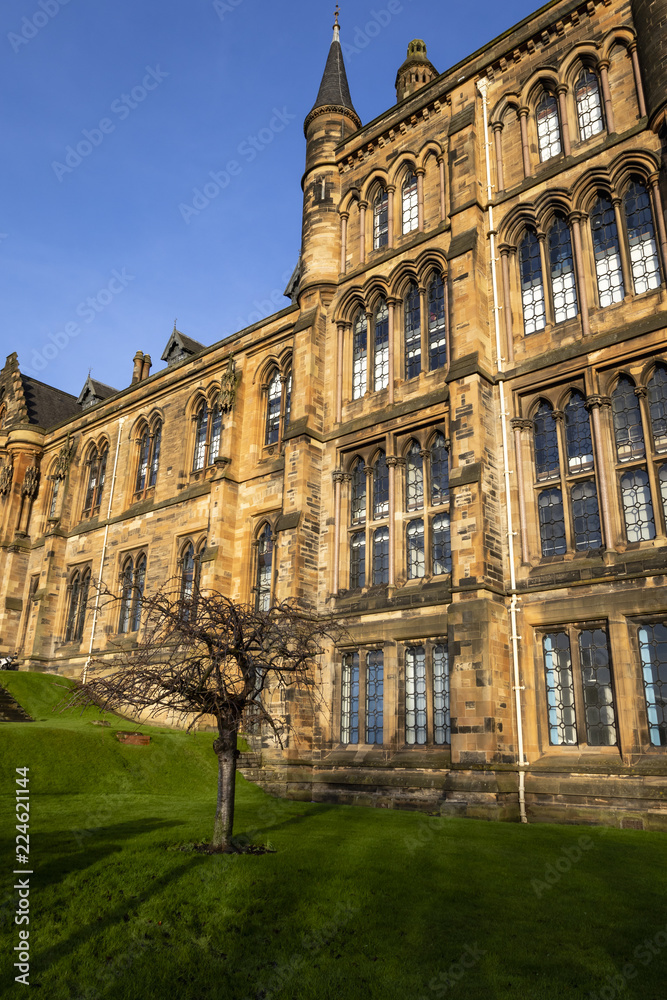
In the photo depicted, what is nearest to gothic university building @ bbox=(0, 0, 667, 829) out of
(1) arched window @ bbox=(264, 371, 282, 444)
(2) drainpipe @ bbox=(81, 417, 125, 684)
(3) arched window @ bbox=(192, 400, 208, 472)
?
→ (1) arched window @ bbox=(264, 371, 282, 444)

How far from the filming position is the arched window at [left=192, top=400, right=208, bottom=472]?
1085 inches

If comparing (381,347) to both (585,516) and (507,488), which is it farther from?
(585,516)

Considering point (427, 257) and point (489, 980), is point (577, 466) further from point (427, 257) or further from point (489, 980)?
point (489, 980)

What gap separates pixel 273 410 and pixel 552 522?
1165 centimetres

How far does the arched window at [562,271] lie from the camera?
57.7ft

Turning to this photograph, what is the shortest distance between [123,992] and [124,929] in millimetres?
1167

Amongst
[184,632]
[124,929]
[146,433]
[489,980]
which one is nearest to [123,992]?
[124,929]

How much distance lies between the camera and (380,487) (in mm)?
20062

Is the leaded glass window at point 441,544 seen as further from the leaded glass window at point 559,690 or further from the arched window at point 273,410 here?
the arched window at point 273,410

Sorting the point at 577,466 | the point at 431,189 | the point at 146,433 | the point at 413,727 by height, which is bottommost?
the point at 413,727

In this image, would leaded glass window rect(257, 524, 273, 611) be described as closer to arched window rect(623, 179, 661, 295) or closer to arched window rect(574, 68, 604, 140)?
arched window rect(623, 179, 661, 295)

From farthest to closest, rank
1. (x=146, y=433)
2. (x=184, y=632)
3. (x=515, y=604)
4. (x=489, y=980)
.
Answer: (x=146, y=433) → (x=515, y=604) → (x=184, y=632) → (x=489, y=980)

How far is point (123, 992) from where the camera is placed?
686cm

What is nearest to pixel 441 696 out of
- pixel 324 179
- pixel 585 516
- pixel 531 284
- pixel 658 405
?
pixel 585 516
